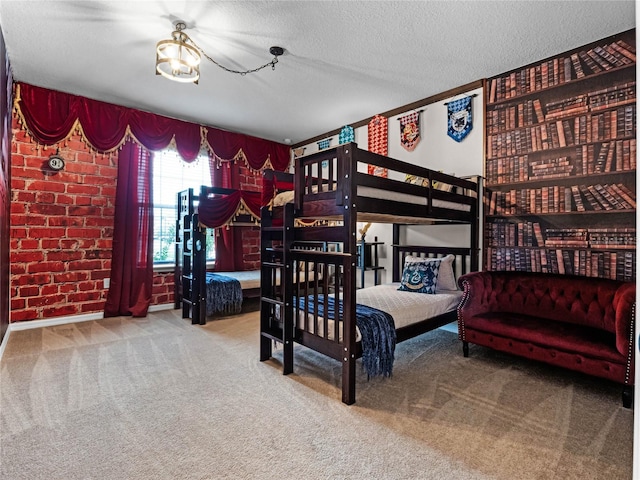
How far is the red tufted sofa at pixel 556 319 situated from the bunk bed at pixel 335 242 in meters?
0.31

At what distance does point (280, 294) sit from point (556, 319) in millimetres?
2268

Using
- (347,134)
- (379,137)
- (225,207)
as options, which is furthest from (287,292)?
(347,134)

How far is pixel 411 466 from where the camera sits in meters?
1.58

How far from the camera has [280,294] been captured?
2.84 metres

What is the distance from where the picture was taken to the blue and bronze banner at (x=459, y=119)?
3697 millimetres

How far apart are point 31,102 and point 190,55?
2371 millimetres

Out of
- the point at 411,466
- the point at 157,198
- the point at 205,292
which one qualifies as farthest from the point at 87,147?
the point at 411,466

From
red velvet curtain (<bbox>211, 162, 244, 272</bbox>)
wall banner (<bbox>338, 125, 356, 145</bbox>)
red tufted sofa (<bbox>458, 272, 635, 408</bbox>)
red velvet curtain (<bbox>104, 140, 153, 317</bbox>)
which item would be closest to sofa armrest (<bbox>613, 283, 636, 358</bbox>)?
red tufted sofa (<bbox>458, 272, 635, 408</bbox>)

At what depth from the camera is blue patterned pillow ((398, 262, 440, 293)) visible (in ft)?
11.1

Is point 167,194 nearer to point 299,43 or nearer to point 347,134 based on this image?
point 347,134

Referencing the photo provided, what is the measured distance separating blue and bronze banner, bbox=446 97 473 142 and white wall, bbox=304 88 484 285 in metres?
0.05

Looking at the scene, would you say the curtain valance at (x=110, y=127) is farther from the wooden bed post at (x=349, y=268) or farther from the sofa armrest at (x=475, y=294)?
the sofa armrest at (x=475, y=294)

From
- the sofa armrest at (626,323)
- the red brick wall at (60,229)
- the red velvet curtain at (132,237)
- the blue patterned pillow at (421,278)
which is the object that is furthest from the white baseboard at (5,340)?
the sofa armrest at (626,323)

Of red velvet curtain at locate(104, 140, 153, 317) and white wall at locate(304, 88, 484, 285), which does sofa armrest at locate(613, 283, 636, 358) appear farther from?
red velvet curtain at locate(104, 140, 153, 317)
